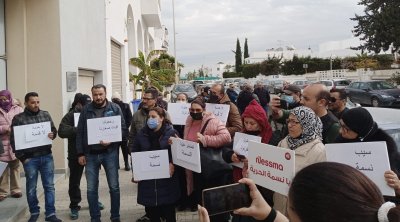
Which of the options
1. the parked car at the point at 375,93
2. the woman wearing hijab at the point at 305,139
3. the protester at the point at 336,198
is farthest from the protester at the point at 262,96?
the parked car at the point at 375,93

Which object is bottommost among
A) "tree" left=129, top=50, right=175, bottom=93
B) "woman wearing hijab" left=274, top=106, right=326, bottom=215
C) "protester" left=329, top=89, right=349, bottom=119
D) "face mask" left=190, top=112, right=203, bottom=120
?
"woman wearing hijab" left=274, top=106, right=326, bottom=215

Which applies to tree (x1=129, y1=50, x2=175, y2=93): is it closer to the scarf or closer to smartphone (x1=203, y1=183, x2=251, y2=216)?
the scarf

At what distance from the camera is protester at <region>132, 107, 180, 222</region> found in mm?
5469

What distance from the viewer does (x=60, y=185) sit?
879 centimetres

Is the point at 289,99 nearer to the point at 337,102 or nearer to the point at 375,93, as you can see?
the point at 337,102

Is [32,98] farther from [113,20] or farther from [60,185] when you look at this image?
[113,20]

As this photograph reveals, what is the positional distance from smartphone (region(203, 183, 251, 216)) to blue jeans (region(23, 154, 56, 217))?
4.78 meters

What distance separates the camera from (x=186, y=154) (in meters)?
5.16

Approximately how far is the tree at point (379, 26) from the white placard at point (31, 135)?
35463mm

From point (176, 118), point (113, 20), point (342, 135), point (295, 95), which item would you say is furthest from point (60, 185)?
point (113, 20)

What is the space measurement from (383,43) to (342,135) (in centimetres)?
3911

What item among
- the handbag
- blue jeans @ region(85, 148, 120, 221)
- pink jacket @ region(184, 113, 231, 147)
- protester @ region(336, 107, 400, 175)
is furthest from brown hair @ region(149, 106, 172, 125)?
protester @ region(336, 107, 400, 175)

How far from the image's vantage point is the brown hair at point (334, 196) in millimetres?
1342

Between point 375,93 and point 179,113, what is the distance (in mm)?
22393
